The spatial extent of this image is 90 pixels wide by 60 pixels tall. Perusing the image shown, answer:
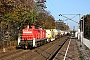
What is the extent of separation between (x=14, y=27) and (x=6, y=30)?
190 inches

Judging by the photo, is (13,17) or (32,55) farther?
(13,17)

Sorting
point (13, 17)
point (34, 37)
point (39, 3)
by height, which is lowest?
point (34, 37)

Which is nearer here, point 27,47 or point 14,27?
point 27,47

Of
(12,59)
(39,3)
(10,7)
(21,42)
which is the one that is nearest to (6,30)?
(21,42)

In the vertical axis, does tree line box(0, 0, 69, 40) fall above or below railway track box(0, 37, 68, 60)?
above

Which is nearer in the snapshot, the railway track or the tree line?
the railway track

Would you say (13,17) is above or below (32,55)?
above

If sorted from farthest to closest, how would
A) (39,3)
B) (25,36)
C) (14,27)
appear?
1. (39,3)
2. (14,27)
3. (25,36)

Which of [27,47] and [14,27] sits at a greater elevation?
[14,27]

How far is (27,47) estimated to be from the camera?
1101 inches

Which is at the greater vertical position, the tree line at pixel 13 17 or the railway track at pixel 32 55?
the tree line at pixel 13 17

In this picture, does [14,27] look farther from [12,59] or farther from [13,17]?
[12,59]

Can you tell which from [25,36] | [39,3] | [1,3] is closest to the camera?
[1,3]

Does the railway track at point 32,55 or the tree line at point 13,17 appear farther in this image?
the tree line at point 13,17
